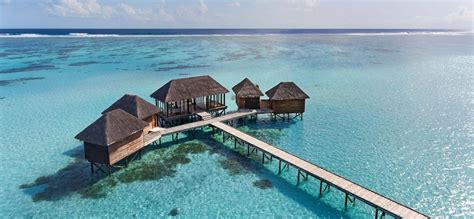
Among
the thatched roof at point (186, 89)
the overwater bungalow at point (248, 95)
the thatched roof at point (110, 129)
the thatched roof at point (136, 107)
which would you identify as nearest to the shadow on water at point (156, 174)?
the thatched roof at point (110, 129)

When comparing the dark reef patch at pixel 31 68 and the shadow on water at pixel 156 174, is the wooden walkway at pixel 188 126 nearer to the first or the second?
the shadow on water at pixel 156 174

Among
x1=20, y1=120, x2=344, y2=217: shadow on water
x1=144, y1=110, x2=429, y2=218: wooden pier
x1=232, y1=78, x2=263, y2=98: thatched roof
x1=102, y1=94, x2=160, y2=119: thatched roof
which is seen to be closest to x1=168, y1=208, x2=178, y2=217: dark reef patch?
x1=20, y1=120, x2=344, y2=217: shadow on water

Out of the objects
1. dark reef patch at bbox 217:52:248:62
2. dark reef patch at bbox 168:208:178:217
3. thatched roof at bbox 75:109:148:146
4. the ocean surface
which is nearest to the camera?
dark reef patch at bbox 168:208:178:217

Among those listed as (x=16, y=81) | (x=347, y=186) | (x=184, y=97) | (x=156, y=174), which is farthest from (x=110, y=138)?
(x=16, y=81)

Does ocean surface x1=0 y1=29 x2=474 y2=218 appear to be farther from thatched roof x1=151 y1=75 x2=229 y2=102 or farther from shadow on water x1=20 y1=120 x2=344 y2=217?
thatched roof x1=151 y1=75 x2=229 y2=102

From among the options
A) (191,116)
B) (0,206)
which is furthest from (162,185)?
(191,116)
